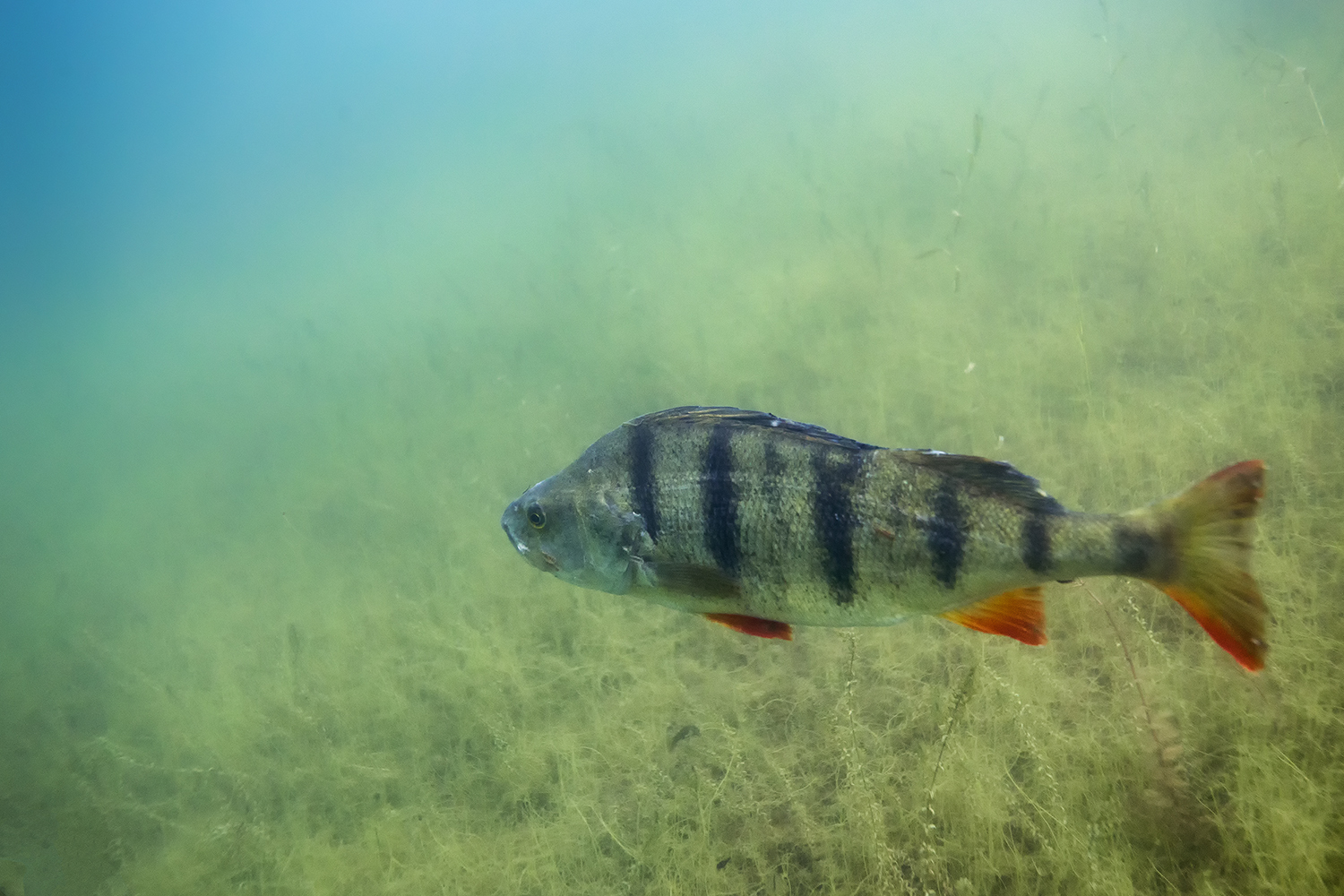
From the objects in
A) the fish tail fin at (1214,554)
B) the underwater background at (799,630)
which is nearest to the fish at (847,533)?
the fish tail fin at (1214,554)

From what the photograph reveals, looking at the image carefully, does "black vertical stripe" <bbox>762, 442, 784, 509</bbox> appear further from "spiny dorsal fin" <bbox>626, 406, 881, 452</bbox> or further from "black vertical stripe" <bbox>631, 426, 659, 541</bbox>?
"black vertical stripe" <bbox>631, 426, 659, 541</bbox>

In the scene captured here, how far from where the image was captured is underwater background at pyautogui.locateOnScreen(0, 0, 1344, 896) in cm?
329

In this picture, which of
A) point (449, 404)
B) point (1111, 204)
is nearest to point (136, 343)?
point (449, 404)

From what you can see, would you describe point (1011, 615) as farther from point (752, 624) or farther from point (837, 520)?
point (752, 624)

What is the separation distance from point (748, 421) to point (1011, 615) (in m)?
0.98

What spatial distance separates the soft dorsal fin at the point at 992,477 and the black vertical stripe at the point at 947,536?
6 cm

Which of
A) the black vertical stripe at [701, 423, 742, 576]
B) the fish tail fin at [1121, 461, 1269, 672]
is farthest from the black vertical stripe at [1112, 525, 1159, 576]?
the black vertical stripe at [701, 423, 742, 576]

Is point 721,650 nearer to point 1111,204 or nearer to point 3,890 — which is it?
point 3,890

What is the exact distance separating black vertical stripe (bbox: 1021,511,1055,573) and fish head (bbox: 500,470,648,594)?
3.77 feet

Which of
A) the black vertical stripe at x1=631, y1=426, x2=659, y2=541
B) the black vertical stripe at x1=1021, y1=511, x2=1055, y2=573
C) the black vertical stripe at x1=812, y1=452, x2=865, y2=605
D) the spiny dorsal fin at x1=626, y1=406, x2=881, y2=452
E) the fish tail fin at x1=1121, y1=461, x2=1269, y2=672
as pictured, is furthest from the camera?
the black vertical stripe at x1=631, y1=426, x2=659, y2=541

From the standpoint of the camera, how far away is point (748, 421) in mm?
2346

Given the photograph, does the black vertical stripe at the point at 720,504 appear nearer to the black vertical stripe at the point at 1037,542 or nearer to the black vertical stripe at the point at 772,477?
the black vertical stripe at the point at 772,477

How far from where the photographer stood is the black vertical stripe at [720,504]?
7.30ft

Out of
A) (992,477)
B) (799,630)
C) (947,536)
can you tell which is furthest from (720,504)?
(799,630)
